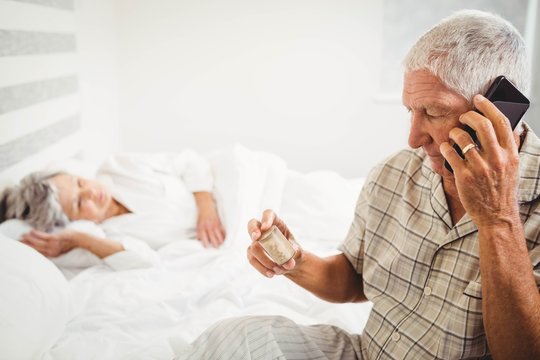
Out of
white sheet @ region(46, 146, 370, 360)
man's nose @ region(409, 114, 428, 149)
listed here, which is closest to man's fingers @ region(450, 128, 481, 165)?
man's nose @ region(409, 114, 428, 149)

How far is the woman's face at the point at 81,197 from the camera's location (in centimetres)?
186

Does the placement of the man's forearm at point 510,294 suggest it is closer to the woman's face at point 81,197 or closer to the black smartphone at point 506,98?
the black smartphone at point 506,98


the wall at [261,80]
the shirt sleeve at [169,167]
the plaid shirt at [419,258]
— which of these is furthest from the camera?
the wall at [261,80]

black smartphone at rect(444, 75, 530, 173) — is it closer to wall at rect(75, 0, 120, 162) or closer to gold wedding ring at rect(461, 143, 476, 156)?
gold wedding ring at rect(461, 143, 476, 156)

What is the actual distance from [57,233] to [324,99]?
1.89 meters

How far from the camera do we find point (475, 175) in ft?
2.88

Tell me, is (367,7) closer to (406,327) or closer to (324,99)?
(324,99)

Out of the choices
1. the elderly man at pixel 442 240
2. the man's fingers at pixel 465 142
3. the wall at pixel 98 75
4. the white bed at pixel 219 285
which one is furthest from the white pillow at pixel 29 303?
the wall at pixel 98 75

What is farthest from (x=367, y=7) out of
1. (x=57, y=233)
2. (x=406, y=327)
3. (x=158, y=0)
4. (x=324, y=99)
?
(x=406, y=327)

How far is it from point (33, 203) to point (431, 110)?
133cm

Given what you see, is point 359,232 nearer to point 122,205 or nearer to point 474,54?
point 474,54

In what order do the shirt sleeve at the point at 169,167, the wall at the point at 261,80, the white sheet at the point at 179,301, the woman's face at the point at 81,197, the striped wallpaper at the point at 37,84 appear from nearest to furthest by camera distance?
the white sheet at the point at 179,301 < the striped wallpaper at the point at 37,84 < the woman's face at the point at 81,197 < the shirt sleeve at the point at 169,167 < the wall at the point at 261,80

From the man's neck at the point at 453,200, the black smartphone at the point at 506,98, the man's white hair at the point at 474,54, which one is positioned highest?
the man's white hair at the point at 474,54

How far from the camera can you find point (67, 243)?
5.67 ft
